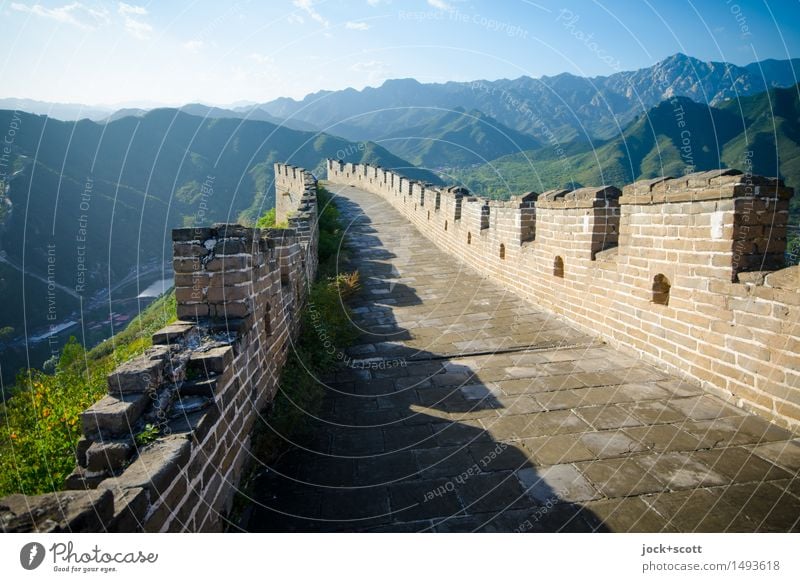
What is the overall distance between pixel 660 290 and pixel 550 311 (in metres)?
2.02

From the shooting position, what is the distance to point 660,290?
451 centimetres

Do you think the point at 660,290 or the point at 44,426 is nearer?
the point at 44,426

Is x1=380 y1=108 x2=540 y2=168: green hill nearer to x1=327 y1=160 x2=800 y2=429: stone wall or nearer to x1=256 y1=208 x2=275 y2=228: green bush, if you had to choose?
x1=256 y1=208 x2=275 y2=228: green bush

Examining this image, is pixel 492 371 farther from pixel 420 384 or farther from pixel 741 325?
pixel 741 325

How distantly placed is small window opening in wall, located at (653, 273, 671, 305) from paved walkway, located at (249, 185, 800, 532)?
695mm

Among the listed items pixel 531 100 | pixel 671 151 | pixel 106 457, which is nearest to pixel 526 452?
pixel 106 457

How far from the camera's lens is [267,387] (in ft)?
11.9

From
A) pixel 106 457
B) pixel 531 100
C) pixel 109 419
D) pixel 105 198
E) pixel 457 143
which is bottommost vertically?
pixel 106 457

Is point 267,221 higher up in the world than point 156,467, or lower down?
higher up

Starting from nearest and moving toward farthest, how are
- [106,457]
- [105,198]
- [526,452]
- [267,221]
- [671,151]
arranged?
1. [106,457]
2. [526,452]
3. [267,221]
4. [671,151]
5. [105,198]

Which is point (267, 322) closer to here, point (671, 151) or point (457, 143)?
point (671, 151)

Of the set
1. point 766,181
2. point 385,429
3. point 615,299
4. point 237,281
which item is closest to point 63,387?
→ point 237,281
